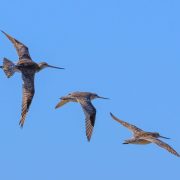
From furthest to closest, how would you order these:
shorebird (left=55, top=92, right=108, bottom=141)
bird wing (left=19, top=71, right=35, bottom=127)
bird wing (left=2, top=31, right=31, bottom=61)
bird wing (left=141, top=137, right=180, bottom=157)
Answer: bird wing (left=2, top=31, right=31, bottom=61) → bird wing (left=19, top=71, right=35, bottom=127) → shorebird (left=55, top=92, right=108, bottom=141) → bird wing (left=141, top=137, right=180, bottom=157)

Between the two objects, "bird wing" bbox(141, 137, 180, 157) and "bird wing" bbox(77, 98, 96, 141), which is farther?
"bird wing" bbox(77, 98, 96, 141)

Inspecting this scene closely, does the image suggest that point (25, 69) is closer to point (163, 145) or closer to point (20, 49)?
point (20, 49)

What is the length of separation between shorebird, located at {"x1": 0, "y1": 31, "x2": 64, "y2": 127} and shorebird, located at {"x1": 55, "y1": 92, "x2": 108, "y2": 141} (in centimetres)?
159

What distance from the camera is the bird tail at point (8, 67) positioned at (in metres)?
28.3

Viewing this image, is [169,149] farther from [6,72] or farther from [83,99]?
[6,72]

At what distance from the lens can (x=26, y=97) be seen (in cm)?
2802

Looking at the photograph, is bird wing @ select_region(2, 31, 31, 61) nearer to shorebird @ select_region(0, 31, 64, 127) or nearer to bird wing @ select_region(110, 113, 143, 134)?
shorebird @ select_region(0, 31, 64, 127)

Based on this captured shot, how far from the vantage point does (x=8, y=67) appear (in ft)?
93.3

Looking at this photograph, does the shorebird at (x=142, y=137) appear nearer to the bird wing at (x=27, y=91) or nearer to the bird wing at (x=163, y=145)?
the bird wing at (x=163, y=145)

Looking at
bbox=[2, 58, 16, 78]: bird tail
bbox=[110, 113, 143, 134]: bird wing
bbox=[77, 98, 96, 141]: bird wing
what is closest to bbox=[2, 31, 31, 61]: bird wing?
bbox=[2, 58, 16, 78]: bird tail

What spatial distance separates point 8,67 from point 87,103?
3.37 meters

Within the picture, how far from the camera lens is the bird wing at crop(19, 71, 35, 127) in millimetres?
27416

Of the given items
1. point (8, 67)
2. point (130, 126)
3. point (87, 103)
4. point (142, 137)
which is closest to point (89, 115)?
point (87, 103)

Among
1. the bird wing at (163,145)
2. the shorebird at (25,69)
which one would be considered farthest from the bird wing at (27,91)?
the bird wing at (163,145)
